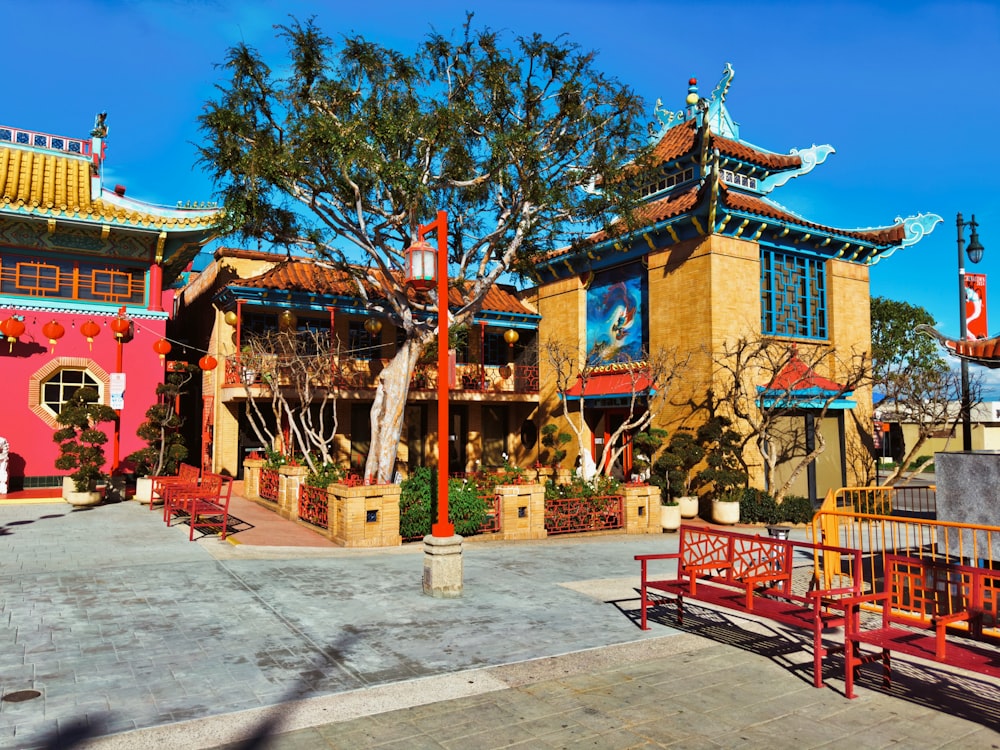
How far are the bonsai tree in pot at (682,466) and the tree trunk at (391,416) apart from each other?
24.7 ft

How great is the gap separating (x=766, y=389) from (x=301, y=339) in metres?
13.6

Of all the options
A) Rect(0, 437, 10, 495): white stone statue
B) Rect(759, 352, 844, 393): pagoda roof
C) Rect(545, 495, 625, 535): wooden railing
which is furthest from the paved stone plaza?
Rect(759, 352, 844, 393): pagoda roof

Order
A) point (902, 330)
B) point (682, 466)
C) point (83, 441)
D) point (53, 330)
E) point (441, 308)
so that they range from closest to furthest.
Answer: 1. point (441, 308)
2. point (83, 441)
3. point (53, 330)
4. point (682, 466)
5. point (902, 330)

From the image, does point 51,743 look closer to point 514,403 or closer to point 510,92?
point 510,92

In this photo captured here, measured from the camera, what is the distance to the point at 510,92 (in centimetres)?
1442

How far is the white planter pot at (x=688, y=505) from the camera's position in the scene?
18669 millimetres

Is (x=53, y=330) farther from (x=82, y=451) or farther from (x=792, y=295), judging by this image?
(x=792, y=295)

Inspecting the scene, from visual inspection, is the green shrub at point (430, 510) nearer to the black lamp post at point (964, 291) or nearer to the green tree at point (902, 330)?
the black lamp post at point (964, 291)

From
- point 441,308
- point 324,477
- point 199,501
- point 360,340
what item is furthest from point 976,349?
point 360,340

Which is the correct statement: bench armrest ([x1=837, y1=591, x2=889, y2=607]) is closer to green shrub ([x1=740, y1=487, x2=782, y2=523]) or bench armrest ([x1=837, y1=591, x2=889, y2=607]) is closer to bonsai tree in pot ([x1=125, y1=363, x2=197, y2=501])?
green shrub ([x1=740, y1=487, x2=782, y2=523])

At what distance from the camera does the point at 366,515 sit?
13312 millimetres

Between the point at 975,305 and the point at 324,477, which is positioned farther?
the point at 975,305

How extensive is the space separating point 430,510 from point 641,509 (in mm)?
5296

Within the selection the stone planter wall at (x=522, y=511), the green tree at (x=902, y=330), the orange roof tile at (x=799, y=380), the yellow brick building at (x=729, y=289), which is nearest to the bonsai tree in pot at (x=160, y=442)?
the stone planter wall at (x=522, y=511)
